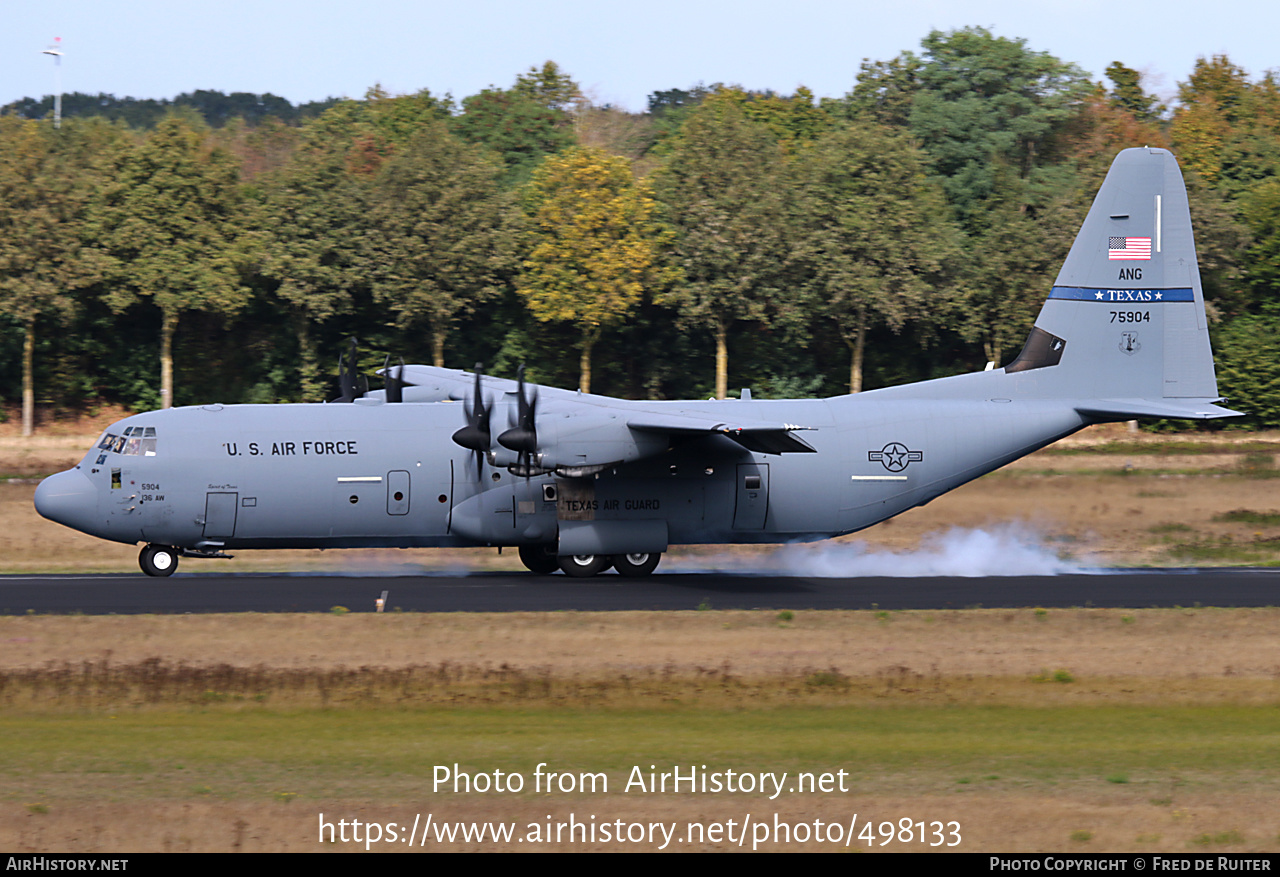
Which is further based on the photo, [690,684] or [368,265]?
[368,265]

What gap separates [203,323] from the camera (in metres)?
52.6

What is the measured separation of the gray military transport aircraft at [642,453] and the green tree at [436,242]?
73.6 feet

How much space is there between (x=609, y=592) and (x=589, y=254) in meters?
27.8

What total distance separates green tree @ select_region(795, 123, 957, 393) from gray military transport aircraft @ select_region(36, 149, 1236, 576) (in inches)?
889

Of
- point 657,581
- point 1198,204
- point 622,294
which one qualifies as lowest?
point 657,581

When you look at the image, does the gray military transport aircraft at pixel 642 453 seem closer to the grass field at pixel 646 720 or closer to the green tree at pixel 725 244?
the grass field at pixel 646 720

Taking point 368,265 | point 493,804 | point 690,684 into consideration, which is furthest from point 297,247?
point 493,804

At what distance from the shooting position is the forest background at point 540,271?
163 feet

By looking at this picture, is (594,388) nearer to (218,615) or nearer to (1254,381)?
(1254,381)

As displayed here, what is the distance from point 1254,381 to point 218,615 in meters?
44.9

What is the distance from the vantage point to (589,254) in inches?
1991

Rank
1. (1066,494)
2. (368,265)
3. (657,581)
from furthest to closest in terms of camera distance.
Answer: (368,265), (1066,494), (657,581)

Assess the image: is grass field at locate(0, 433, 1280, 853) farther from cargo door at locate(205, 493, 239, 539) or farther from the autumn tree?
the autumn tree

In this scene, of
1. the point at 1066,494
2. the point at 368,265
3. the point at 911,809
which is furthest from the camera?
the point at 368,265
